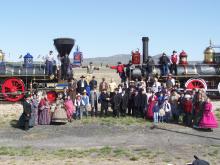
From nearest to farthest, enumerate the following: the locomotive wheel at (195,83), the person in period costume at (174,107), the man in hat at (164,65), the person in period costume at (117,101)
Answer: the person in period costume at (174,107)
the person in period costume at (117,101)
the man in hat at (164,65)
the locomotive wheel at (195,83)

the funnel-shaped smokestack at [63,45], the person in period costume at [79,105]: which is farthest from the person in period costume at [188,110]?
the funnel-shaped smokestack at [63,45]

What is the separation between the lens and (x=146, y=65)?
2397 cm

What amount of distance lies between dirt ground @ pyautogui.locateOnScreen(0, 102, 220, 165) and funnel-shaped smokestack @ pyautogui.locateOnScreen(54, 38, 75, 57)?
6.17 m

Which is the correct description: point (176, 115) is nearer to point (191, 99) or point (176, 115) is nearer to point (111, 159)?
point (191, 99)

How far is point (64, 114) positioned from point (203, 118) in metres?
5.06

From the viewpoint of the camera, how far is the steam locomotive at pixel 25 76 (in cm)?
2281

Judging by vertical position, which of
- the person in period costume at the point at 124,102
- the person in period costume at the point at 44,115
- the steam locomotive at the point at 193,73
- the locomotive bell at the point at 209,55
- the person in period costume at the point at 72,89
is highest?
the locomotive bell at the point at 209,55

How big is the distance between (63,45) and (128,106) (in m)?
6.35

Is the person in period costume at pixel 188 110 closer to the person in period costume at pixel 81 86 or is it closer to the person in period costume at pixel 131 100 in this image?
the person in period costume at pixel 131 100

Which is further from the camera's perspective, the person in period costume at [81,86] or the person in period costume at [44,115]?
the person in period costume at [81,86]

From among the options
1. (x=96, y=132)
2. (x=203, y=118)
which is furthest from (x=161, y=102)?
(x=96, y=132)

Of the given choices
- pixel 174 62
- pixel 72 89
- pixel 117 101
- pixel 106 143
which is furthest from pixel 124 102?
pixel 174 62

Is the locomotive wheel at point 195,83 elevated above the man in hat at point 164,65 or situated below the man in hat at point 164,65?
below

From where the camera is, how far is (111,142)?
13.3 metres
